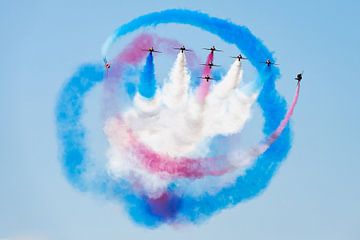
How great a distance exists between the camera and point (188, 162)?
136875 mm

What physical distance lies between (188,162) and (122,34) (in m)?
13.7

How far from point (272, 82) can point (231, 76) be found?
12.2 feet

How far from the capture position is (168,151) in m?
137

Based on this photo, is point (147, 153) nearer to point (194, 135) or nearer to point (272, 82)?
point (194, 135)

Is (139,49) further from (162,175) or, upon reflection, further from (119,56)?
(162,175)

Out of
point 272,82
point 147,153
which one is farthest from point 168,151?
point 272,82

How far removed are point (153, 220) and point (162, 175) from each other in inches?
160

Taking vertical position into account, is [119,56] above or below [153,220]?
above

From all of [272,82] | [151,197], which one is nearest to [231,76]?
[272,82]

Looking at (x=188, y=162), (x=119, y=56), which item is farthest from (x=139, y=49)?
(x=188, y=162)

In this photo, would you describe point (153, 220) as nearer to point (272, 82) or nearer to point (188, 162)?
point (188, 162)

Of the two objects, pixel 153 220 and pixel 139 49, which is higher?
pixel 139 49

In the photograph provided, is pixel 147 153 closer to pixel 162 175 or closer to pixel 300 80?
pixel 162 175

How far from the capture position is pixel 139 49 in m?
134
